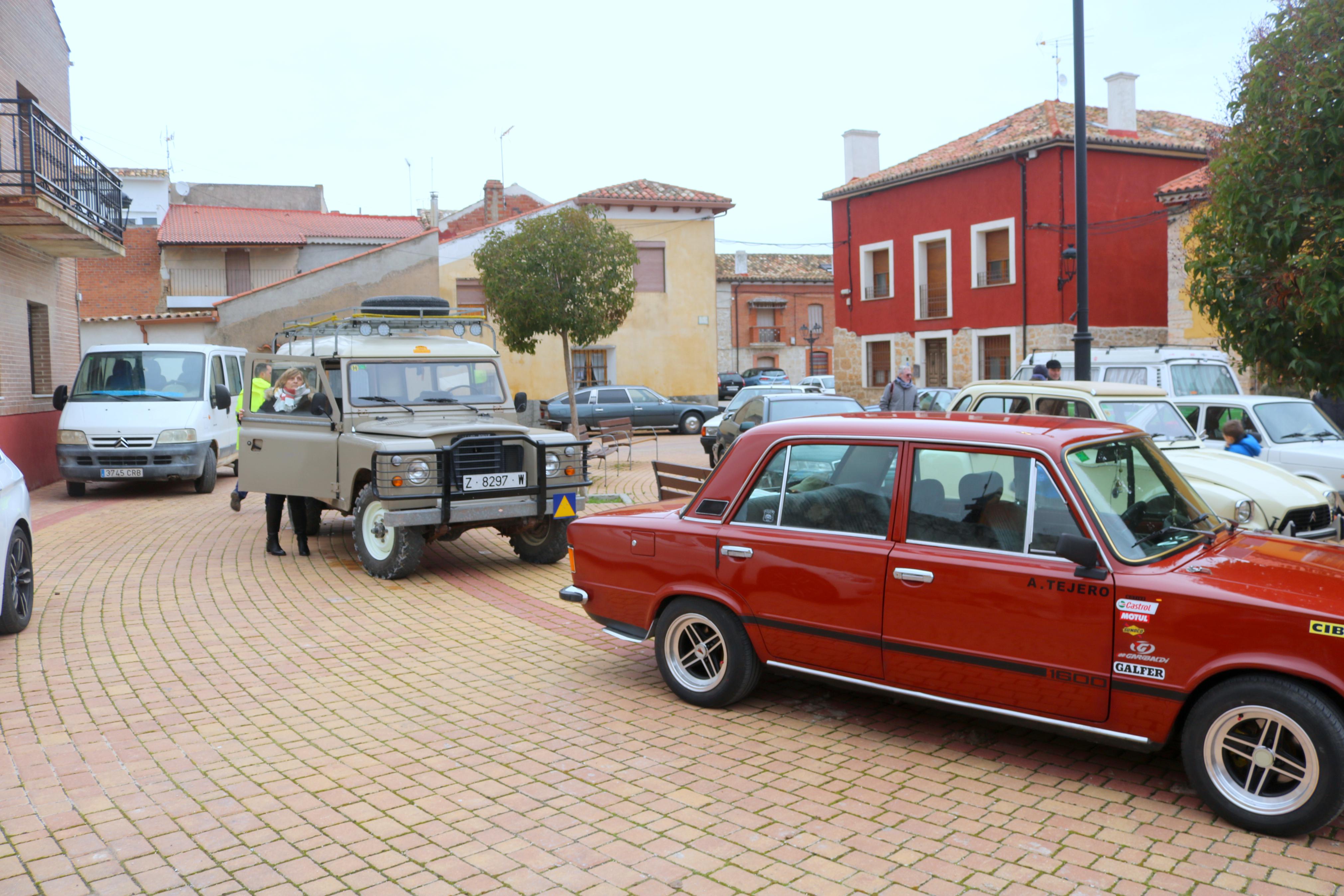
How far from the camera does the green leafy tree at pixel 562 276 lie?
1705 centimetres

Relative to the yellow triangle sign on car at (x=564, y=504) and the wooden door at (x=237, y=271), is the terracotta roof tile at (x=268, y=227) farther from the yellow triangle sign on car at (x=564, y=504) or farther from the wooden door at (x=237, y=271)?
the yellow triangle sign on car at (x=564, y=504)

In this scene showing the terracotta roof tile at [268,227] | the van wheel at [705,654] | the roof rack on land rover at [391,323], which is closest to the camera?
the van wheel at [705,654]

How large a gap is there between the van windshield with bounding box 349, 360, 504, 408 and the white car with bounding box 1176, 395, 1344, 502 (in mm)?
7672

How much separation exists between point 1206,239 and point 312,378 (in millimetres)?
9213

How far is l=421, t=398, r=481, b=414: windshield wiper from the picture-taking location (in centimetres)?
981

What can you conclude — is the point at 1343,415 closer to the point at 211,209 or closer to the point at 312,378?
the point at 312,378

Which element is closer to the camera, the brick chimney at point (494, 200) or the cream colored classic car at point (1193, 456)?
the cream colored classic car at point (1193, 456)

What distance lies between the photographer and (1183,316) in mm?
24141

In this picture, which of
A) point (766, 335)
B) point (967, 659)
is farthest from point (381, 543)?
point (766, 335)

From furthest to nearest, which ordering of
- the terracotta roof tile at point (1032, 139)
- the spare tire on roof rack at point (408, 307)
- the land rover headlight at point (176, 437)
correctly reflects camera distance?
the terracotta roof tile at point (1032, 139), the land rover headlight at point (176, 437), the spare tire on roof rack at point (408, 307)

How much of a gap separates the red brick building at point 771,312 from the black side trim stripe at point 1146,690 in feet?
173

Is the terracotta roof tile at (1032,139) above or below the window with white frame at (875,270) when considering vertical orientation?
above

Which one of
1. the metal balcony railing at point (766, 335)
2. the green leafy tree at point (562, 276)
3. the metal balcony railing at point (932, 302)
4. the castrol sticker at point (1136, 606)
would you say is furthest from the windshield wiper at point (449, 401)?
the metal balcony railing at point (766, 335)

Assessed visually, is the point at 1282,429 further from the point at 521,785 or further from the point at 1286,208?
the point at 521,785
